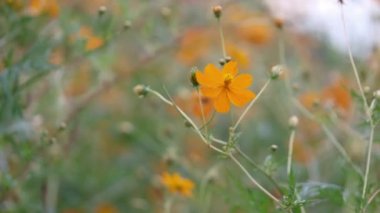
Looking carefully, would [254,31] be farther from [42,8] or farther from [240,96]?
[240,96]

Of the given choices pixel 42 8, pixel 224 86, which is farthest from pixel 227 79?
pixel 42 8

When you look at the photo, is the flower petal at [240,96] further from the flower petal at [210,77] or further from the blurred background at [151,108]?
the blurred background at [151,108]

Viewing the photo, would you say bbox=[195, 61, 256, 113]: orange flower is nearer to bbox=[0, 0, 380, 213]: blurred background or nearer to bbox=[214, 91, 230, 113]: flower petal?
bbox=[214, 91, 230, 113]: flower petal

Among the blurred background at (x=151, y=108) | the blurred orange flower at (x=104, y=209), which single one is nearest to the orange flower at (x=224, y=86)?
the blurred background at (x=151, y=108)

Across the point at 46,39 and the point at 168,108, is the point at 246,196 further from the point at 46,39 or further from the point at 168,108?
the point at 168,108

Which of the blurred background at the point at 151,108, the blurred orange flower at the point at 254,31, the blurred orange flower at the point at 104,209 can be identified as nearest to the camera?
the blurred background at the point at 151,108

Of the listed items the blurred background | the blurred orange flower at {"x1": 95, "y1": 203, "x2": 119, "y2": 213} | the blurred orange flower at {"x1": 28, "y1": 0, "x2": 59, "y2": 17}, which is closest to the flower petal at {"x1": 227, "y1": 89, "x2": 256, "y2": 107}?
the blurred background

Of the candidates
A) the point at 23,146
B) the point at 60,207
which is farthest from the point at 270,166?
the point at 60,207
